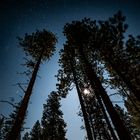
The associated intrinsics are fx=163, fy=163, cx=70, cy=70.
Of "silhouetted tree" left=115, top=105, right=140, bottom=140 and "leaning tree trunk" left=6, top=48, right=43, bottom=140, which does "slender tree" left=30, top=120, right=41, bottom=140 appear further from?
"leaning tree trunk" left=6, top=48, right=43, bottom=140

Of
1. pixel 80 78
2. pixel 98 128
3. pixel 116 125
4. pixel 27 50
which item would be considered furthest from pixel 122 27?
pixel 98 128

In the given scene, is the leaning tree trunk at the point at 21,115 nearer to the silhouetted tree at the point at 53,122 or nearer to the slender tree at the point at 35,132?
the silhouetted tree at the point at 53,122

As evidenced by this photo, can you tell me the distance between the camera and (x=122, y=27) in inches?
624

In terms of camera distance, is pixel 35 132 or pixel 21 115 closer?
pixel 21 115

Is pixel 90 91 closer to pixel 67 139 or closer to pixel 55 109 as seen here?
pixel 55 109

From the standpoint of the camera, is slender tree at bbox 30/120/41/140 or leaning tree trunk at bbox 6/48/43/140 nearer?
leaning tree trunk at bbox 6/48/43/140

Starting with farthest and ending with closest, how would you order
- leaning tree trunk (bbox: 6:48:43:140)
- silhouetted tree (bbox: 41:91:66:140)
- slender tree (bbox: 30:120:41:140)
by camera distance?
slender tree (bbox: 30:120:41:140) < silhouetted tree (bbox: 41:91:66:140) < leaning tree trunk (bbox: 6:48:43:140)

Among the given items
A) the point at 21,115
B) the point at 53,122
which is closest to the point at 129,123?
the point at 53,122

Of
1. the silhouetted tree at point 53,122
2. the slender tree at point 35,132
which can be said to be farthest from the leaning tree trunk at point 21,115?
the slender tree at point 35,132

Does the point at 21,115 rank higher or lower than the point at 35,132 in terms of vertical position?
lower

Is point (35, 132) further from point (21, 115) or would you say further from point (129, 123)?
point (21, 115)

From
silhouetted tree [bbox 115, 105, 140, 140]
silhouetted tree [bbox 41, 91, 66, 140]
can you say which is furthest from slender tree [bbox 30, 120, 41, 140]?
silhouetted tree [bbox 115, 105, 140, 140]

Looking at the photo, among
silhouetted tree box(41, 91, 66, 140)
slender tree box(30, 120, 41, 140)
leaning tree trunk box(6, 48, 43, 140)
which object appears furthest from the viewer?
slender tree box(30, 120, 41, 140)

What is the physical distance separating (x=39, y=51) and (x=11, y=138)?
34.7ft
